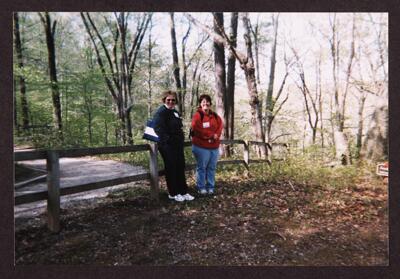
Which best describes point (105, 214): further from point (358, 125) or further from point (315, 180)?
point (358, 125)

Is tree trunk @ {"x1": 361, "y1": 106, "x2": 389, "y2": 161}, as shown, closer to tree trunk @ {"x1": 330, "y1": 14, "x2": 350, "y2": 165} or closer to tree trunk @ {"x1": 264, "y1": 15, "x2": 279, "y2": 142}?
tree trunk @ {"x1": 330, "y1": 14, "x2": 350, "y2": 165}

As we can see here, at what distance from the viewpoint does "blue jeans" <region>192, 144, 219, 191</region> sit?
3.70 metres

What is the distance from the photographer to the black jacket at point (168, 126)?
3.36 m

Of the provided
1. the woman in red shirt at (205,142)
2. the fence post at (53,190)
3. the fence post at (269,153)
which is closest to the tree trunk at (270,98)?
the fence post at (269,153)

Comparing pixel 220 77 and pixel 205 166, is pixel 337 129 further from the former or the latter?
pixel 205 166

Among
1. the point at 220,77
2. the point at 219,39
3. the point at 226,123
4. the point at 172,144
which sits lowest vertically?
the point at 172,144

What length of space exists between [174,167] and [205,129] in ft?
2.07

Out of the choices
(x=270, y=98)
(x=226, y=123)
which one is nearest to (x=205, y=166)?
(x=226, y=123)

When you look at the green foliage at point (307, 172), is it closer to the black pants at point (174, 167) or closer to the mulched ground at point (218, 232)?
the mulched ground at point (218, 232)

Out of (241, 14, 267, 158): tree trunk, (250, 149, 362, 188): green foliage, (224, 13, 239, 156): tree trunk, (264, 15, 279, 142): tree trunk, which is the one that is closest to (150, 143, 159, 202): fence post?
(224, 13, 239, 156): tree trunk

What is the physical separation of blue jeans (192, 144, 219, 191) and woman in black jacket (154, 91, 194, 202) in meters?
0.22

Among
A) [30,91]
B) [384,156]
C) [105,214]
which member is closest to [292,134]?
[384,156]

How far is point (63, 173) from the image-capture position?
3842 mm

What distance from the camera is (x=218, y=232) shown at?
2984mm
